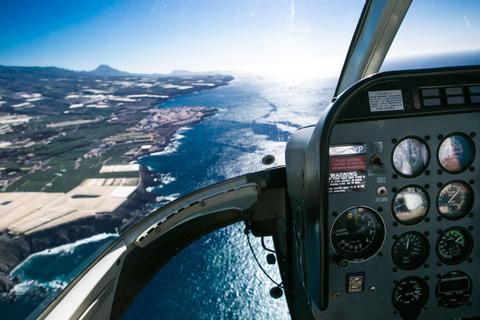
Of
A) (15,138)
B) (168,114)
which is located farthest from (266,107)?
(15,138)

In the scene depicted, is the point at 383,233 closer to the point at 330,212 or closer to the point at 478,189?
the point at 330,212

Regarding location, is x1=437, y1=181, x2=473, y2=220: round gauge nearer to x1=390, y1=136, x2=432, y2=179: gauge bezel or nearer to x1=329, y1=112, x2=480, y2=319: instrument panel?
x1=329, y1=112, x2=480, y2=319: instrument panel

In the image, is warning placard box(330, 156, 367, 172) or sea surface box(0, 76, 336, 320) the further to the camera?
sea surface box(0, 76, 336, 320)

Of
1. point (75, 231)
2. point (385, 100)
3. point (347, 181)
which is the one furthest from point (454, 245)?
point (75, 231)

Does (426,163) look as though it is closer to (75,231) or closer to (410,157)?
(410,157)

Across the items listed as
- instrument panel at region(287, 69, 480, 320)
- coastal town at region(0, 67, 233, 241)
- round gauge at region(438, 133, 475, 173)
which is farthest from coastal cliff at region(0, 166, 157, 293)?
round gauge at region(438, 133, 475, 173)

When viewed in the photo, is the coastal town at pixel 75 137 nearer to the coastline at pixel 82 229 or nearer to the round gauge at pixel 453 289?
the coastline at pixel 82 229
